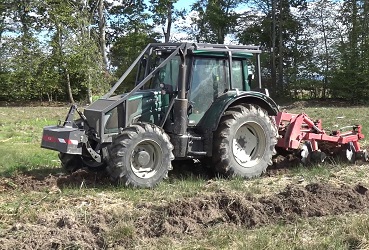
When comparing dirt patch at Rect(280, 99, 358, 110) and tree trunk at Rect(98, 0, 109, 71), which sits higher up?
tree trunk at Rect(98, 0, 109, 71)

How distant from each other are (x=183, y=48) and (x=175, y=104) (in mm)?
893

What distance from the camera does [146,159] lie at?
22.9 feet

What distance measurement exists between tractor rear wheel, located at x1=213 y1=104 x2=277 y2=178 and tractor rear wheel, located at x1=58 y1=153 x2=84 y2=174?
2199mm

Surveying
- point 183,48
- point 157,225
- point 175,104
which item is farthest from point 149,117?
point 157,225

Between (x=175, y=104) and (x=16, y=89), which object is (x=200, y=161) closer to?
(x=175, y=104)

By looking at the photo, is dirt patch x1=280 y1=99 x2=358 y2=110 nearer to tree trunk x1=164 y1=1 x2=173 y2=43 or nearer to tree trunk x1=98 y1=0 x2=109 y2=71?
tree trunk x1=164 y1=1 x2=173 y2=43

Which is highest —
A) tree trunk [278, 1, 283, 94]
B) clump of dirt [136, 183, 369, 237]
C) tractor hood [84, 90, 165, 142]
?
tree trunk [278, 1, 283, 94]

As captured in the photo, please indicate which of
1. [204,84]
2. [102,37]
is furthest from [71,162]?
[102,37]

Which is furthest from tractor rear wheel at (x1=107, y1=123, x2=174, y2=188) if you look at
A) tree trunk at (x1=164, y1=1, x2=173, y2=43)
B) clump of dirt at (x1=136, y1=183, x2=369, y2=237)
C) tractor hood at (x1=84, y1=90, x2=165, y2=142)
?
tree trunk at (x1=164, y1=1, x2=173, y2=43)

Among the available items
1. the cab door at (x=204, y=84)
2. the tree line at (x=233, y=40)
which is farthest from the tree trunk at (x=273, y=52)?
the cab door at (x=204, y=84)

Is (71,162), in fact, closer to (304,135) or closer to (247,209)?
(247,209)

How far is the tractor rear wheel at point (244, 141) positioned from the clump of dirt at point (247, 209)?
1485 mm

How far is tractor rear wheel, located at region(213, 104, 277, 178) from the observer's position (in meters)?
7.54

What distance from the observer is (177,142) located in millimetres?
7324
